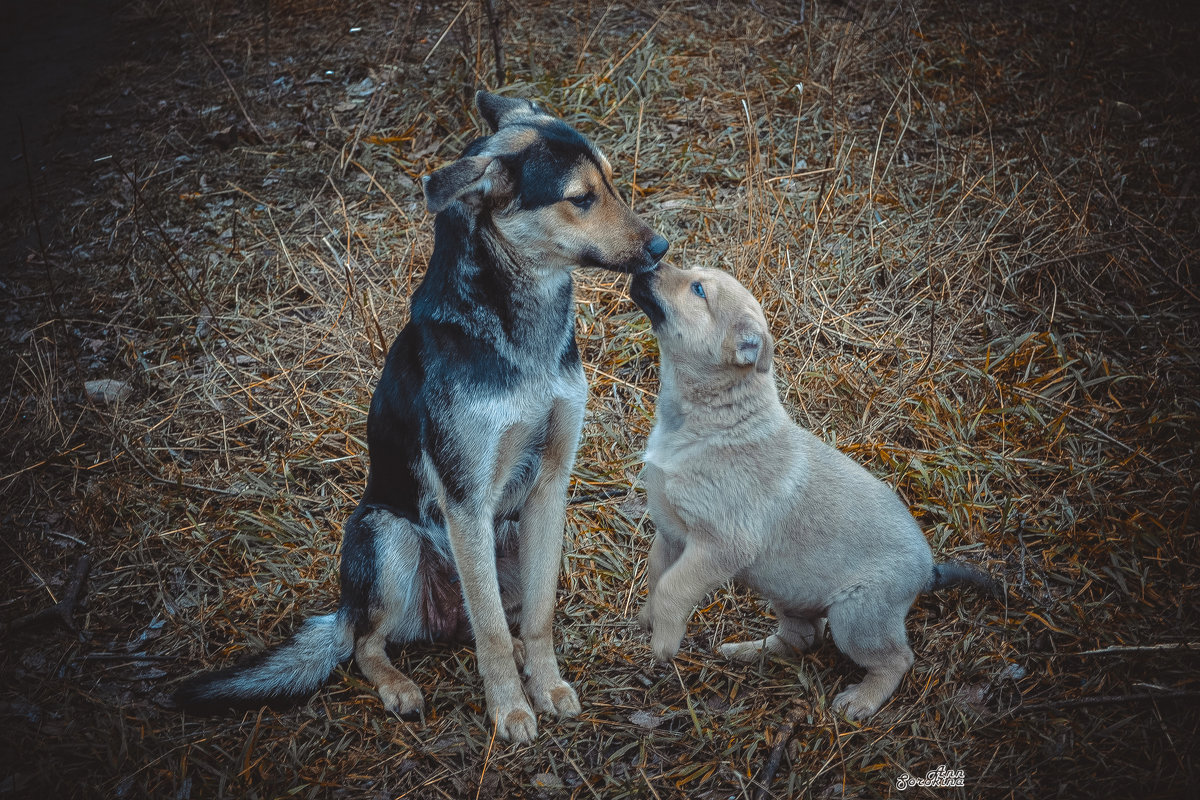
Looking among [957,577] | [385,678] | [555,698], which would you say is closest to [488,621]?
[555,698]

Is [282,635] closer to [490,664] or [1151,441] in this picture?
[490,664]

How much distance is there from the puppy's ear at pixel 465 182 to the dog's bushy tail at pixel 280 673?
1968 mm

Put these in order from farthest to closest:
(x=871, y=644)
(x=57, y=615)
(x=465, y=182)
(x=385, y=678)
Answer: (x=57, y=615)
(x=385, y=678)
(x=871, y=644)
(x=465, y=182)

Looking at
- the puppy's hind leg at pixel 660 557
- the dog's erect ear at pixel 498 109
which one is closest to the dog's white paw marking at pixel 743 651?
the puppy's hind leg at pixel 660 557

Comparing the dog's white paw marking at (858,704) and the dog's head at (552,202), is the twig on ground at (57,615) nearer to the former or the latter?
the dog's head at (552,202)

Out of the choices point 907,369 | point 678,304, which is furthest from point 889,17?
point 678,304

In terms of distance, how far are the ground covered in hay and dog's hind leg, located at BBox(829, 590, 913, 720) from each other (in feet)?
0.34

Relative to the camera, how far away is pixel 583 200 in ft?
10.8

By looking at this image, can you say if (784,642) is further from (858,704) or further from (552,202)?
(552,202)

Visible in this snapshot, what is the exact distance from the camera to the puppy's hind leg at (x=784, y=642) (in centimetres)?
367

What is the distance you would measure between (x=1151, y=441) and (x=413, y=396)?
4.15 meters

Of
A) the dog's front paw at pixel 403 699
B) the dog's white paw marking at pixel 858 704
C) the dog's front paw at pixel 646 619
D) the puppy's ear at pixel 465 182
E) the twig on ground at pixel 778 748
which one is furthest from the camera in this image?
the dog's front paw at pixel 646 619

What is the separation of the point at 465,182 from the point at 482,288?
0.46m

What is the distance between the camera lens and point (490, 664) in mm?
3400
